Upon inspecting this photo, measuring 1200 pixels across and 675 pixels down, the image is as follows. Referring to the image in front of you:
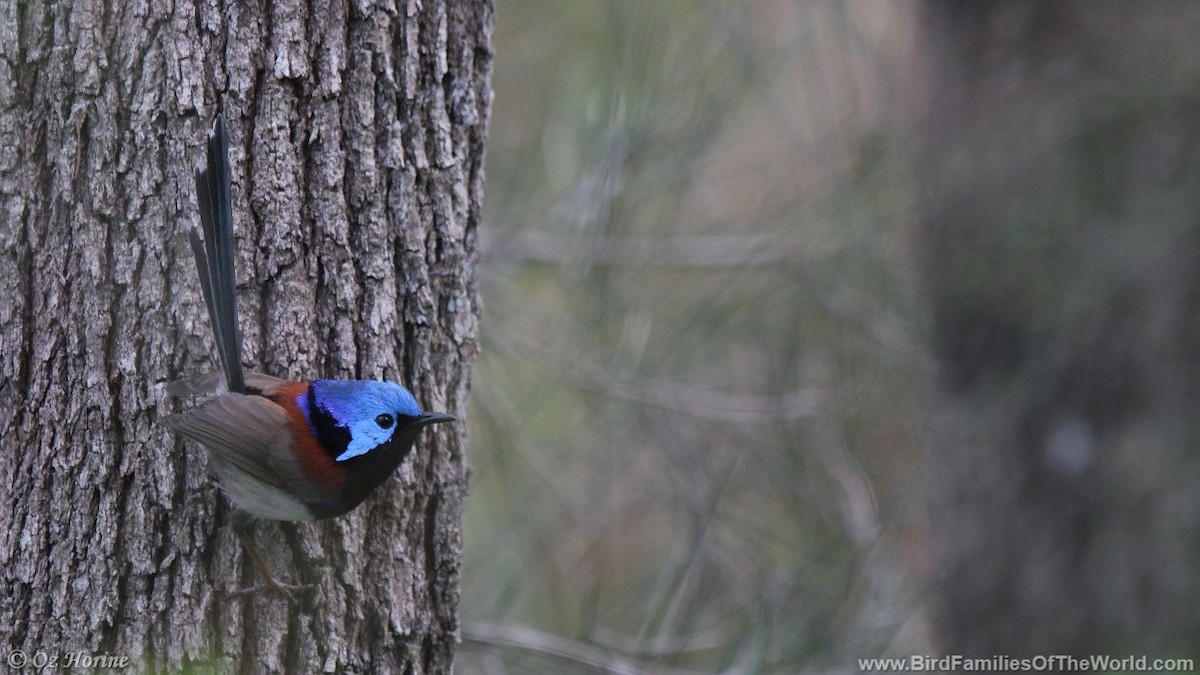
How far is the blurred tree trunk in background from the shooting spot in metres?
5.06

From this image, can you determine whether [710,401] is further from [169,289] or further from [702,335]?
[169,289]

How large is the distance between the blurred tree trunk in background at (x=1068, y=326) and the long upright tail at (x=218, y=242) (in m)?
4.20

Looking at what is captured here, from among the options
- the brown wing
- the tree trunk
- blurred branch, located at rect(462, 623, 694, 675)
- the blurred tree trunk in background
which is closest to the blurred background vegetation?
the blurred tree trunk in background

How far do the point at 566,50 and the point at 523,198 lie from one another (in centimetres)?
110

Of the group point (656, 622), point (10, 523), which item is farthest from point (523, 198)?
point (10, 523)

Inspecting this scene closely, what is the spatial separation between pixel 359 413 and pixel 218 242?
55cm

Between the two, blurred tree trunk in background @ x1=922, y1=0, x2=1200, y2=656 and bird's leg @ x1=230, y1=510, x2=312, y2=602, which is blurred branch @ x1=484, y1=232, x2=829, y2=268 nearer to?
blurred tree trunk in background @ x1=922, y1=0, x2=1200, y2=656

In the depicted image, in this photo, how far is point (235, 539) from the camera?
2.59 m

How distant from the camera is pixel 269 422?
2588mm

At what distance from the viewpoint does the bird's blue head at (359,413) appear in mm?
2584

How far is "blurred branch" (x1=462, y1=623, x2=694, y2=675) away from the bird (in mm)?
1264

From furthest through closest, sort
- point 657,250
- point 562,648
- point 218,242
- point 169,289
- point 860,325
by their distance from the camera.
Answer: point 860,325 < point 657,250 < point 562,648 < point 169,289 < point 218,242

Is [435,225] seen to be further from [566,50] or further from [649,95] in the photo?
[566,50]

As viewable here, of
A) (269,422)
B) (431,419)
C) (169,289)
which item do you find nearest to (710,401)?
(431,419)
